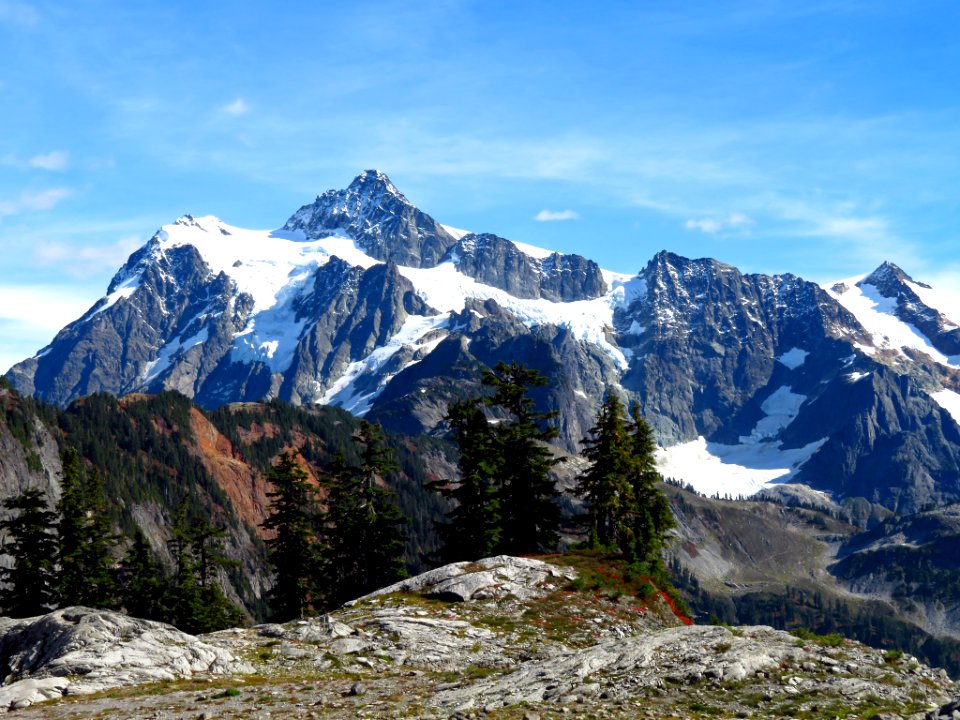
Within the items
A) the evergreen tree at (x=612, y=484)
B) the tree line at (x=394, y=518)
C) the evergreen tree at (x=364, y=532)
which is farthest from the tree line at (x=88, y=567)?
the evergreen tree at (x=612, y=484)

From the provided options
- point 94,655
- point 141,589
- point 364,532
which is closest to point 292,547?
point 364,532

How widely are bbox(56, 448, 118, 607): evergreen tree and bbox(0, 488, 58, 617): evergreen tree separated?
84 cm

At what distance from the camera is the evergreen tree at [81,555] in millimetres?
71125

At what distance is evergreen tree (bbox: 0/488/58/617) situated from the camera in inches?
2709

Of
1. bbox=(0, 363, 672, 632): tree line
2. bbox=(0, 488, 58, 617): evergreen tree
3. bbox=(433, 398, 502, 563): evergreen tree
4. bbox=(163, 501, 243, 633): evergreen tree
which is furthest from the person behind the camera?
bbox=(163, 501, 243, 633): evergreen tree

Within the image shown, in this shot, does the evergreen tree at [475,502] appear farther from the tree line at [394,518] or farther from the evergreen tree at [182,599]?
the evergreen tree at [182,599]

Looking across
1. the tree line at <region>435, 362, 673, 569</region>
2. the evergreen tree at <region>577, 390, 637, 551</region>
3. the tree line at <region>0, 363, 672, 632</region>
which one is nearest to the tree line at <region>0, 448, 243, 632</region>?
the tree line at <region>0, 363, 672, 632</region>

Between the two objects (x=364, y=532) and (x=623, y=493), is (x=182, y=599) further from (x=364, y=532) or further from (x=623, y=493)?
(x=623, y=493)

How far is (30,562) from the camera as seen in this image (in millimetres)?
69375

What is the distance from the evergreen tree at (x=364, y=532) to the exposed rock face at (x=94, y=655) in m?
30.8

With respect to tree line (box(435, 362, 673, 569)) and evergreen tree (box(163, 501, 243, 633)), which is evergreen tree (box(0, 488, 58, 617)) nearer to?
evergreen tree (box(163, 501, 243, 633))

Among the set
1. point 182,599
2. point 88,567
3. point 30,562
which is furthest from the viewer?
point 182,599

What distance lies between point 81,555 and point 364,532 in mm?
20638

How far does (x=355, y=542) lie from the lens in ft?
235
